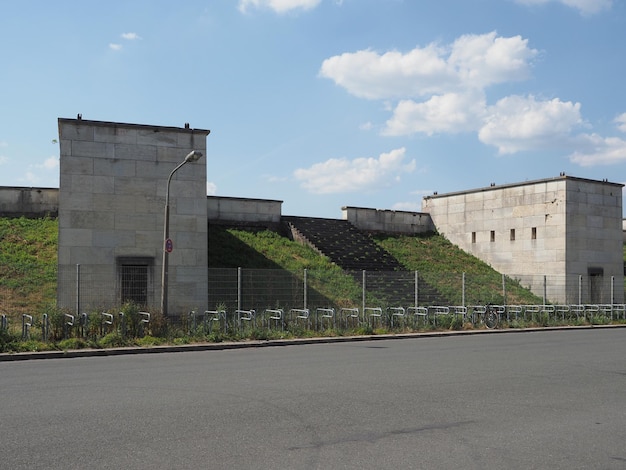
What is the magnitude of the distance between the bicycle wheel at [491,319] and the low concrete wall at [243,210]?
1436 cm

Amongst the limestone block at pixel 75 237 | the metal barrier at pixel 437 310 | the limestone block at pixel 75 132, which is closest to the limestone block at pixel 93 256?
the limestone block at pixel 75 237

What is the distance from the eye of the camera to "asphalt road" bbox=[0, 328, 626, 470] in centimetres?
653

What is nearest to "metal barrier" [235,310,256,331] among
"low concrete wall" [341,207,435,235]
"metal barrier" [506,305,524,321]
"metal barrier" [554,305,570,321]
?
"metal barrier" [506,305,524,321]

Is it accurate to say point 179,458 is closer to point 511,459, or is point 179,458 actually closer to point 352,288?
point 511,459

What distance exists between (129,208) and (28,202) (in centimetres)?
1063

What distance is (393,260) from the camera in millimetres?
37906

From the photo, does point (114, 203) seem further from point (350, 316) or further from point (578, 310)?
point (578, 310)

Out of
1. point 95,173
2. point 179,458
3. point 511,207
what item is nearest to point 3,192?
point 95,173

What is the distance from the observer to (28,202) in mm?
33688

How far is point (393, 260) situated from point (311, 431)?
3060 cm

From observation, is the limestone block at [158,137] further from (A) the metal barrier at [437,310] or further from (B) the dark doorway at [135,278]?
(A) the metal barrier at [437,310]

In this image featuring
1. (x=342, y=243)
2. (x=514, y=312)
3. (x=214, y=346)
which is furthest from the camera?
(x=342, y=243)

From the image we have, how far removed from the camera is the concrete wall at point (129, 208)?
2491 centimetres

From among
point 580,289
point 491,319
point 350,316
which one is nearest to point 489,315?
point 491,319
